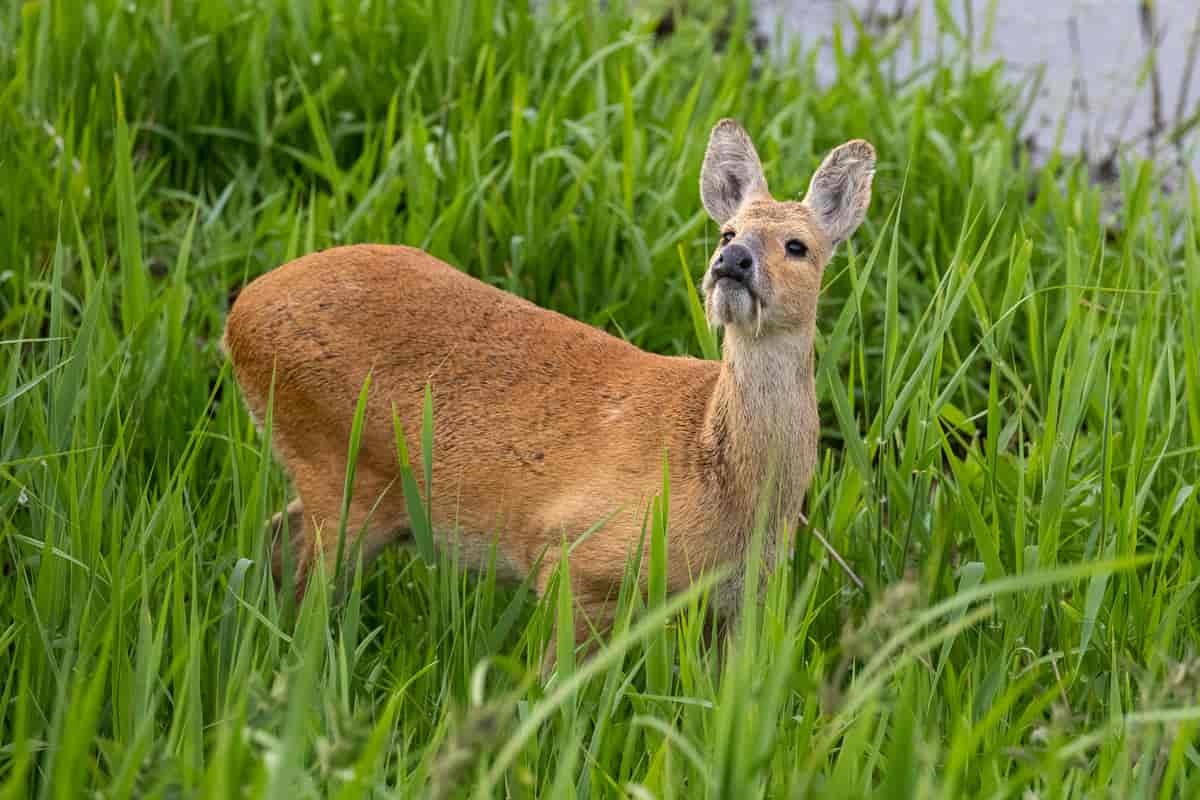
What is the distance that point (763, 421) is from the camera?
3.72 metres

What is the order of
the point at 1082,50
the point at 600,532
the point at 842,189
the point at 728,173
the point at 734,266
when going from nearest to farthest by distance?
the point at 734,266 < the point at 600,532 < the point at 842,189 < the point at 728,173 < the point at 1082,50

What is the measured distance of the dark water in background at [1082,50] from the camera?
7086mm

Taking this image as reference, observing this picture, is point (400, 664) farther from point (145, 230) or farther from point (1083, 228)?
point (1083, 228)

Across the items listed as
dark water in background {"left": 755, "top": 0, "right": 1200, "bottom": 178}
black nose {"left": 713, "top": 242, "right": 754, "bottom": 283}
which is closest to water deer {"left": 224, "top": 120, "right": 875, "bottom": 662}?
black nose {"left": 713, "top": 242, "right": 754, "bottom": 283}

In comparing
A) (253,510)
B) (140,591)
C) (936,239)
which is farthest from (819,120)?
(140,591)

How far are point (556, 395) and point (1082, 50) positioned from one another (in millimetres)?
4835

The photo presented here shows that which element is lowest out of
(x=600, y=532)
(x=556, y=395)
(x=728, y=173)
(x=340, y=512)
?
(x=340, y=512)

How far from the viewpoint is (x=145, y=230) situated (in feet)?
17.6

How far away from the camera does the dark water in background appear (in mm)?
7086

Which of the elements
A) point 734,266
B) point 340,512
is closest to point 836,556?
point 734,266

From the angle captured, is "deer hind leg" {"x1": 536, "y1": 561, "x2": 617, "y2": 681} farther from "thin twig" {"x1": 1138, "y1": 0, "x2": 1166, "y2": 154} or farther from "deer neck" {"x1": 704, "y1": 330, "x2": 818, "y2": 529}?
"thin twig" {"x1": 1138, "y1": 0, "x2": 1166, "y2": 154}

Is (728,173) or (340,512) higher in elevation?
(728,173)

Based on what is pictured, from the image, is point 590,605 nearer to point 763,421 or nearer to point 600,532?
point 600,532

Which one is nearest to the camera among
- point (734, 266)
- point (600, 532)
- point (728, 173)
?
point (734, 266)
